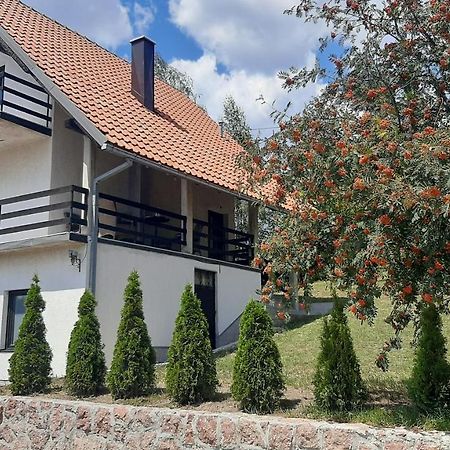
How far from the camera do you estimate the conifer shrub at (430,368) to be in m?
6.18

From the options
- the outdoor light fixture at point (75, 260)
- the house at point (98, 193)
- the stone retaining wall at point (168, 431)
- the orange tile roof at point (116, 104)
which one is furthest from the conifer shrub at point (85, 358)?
the orange tile roof at point (116, 104)

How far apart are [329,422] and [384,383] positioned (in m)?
2.71

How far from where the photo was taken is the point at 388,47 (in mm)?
6961

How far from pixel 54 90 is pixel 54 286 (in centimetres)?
407

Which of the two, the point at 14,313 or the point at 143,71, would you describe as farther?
the point at 143,71

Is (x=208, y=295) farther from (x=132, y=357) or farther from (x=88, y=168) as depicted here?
(x=132, y=357)

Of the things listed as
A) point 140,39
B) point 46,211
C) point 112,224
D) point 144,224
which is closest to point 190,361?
point 46,211

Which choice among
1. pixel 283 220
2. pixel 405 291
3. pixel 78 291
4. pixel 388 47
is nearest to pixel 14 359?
pixel 78 291

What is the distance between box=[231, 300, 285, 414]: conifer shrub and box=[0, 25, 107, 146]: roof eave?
→ 18.0 ft

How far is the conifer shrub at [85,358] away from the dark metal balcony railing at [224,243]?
672 centimetres

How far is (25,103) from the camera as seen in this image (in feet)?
45.9

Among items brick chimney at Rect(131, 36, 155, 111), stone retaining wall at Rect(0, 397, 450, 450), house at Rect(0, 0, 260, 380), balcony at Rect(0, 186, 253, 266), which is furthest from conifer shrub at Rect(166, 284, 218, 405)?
brick chimney at Rect(131, 36, 155, 111)

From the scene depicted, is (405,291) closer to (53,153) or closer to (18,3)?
(53,153)

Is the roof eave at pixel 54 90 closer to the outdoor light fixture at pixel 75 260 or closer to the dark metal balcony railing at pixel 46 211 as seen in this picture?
the dark metal balcony railing at pixel 46 211
